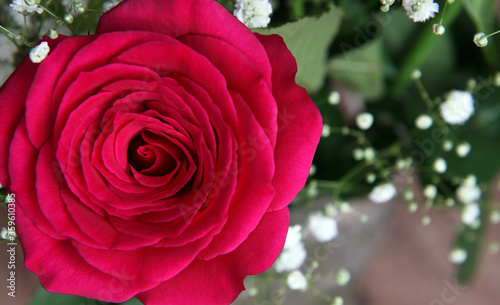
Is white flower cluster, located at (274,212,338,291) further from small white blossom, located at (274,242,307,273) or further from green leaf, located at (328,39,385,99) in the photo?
green leaf, located at (328,39,385,99)

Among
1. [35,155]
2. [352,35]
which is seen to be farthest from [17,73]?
[352,35]

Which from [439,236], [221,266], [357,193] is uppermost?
[221,266]

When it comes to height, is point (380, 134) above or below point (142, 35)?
below

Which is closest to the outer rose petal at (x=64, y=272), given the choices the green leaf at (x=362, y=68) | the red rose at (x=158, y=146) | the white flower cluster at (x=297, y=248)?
the red rose at (x=158, y=146)

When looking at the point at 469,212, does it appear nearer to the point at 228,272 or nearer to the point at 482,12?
the point at 482,12

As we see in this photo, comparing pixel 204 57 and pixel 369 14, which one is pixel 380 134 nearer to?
pixel 369 14

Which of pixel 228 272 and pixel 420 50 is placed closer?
pixel 228 272

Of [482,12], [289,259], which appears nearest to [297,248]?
[289,259]
